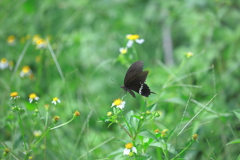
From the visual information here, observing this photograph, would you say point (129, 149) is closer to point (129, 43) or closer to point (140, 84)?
point (140, 84)

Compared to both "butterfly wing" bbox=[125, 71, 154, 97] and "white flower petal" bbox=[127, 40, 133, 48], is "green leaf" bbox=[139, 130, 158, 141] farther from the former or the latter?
"white flower petal" bbox=[127, 40, 133, 48]

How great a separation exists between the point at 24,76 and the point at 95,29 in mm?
987

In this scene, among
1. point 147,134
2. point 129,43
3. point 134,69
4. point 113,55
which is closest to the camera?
point 147,134

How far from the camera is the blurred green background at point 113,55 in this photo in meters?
1.68

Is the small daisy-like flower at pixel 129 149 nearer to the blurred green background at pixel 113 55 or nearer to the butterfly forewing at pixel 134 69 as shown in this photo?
the butterfly forewing at pixel 134 69

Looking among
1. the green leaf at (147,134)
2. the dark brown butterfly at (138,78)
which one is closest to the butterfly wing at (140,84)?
the dark brown butterfly at (138,78)

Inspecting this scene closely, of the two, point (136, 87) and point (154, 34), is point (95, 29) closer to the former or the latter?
point (154, 34)

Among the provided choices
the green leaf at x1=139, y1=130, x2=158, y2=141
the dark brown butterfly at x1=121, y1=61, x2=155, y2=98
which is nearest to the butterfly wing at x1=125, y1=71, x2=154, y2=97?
the dark brown butterfly at x1=121, y1=61, x2=155, y2=98

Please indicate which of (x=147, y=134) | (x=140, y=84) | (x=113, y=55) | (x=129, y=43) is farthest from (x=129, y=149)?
(x=113, y=55)

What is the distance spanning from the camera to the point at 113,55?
237 cm

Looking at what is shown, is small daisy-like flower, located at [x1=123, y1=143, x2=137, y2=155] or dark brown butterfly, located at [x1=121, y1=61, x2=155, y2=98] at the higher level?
dark brown butterfly, located at [x1=121, y1=61, x2=155, y2=98]

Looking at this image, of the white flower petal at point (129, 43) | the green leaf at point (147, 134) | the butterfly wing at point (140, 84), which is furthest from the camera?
the white flower petal at point (129, 43)

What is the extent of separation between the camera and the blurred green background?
5.50 ft

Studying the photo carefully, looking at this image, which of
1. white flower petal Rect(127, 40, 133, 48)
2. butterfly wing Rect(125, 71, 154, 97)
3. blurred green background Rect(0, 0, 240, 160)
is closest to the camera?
A: butterfly wing Rect(125, 71, 154, 97)
